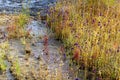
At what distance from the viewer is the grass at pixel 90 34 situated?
562 centimetres

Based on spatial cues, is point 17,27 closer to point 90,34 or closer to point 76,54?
point 90,34

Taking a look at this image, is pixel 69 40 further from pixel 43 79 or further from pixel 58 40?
pixel 43 79

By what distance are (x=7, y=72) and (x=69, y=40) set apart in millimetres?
1629

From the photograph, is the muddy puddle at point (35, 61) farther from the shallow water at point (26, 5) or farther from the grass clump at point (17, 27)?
the shallow water at point (26, 5)

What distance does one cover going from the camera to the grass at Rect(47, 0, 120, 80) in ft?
18.4

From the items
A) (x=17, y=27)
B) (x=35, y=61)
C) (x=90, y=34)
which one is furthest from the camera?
(x=17, y=27)

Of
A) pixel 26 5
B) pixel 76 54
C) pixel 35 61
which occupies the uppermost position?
pixel 26 5

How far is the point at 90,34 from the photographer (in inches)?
252

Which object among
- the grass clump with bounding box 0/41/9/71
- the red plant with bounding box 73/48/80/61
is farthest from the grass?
the grass clump with bounding box 0/41/9/71

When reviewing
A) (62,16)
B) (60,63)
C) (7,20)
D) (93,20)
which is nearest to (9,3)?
(7,20)

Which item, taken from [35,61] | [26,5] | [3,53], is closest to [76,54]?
[35,61]

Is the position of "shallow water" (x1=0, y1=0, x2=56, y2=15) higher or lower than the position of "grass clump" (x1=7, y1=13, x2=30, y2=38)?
higher

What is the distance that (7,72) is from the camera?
5668 millimetres

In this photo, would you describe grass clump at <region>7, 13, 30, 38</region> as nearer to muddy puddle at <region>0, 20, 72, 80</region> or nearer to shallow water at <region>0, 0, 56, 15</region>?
muddy puddle at <region>0, 20, 72, 80</region>
